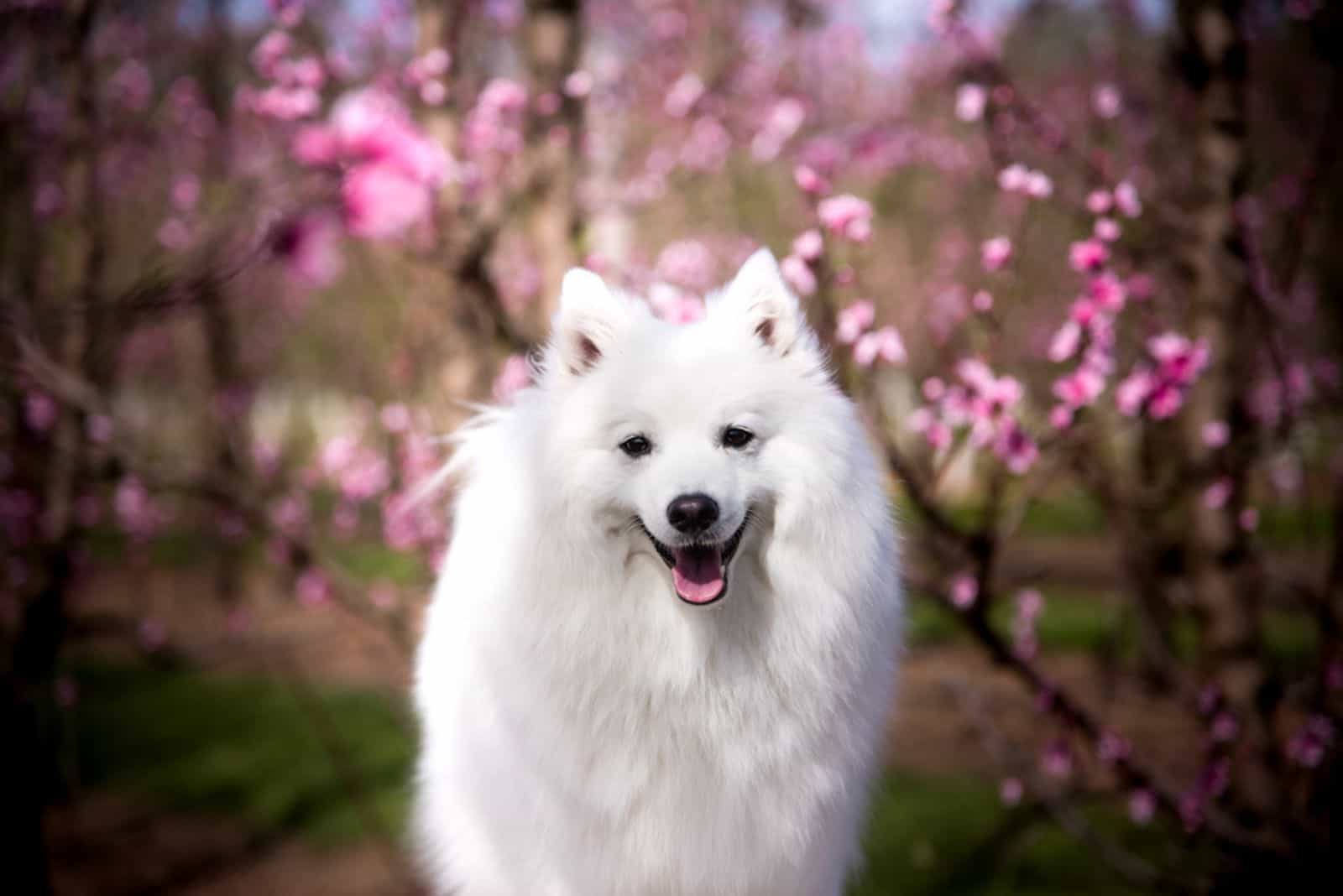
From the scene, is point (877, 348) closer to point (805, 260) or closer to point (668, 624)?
point (805, 260)

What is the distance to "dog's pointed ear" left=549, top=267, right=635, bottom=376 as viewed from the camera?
238 centimetres

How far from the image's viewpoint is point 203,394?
560 inches

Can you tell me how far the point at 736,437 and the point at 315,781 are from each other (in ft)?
21.4

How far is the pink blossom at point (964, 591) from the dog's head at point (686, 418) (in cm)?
100

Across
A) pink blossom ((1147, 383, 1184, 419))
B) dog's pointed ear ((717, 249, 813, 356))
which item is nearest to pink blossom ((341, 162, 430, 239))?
dog's pointed ear ((717, 249, 813, 356))

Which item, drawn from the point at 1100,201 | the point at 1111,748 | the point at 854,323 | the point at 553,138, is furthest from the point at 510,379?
the point at 1111,748

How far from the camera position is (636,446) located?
2307mm

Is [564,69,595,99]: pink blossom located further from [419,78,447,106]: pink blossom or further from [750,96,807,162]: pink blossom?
[750,96,807,162]: pink blossom

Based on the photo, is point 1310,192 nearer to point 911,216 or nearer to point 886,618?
point 886,618

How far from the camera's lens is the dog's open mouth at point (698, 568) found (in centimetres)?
221

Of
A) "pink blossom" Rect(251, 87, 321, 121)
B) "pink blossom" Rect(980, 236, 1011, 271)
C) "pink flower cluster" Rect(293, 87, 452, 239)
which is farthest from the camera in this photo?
"pink blossom" Rect(251, 87, 321, 121)

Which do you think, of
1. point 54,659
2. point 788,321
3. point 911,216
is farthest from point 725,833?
point 911,216

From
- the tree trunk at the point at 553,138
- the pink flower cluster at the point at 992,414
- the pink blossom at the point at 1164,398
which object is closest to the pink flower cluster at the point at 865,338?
the pink flower cluster at the point at 992,414

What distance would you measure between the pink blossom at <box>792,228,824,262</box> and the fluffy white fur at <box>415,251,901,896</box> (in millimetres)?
681
